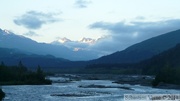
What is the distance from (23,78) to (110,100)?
288 feet

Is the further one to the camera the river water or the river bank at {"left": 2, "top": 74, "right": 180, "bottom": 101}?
the river bank at {"left": 2, "top": 74, "right": 180, "bottom": 101}

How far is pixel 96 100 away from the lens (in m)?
69.6

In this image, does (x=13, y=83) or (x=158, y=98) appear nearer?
(x=158, y=98)

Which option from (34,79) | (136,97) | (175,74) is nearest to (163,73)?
(175,74)

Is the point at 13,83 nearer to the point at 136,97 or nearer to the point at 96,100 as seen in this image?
the point at 96,100

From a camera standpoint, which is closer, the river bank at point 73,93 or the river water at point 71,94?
the river water at point 71,94

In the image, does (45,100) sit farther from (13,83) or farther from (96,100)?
(13,83)

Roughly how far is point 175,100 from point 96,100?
4804 cm

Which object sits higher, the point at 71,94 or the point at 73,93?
the point at 73,93

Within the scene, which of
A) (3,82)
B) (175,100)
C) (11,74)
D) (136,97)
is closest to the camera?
(175,100)

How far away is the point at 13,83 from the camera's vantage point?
142 meters

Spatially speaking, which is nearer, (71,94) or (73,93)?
(71,94)

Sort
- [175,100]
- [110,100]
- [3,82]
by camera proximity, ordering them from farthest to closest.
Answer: [3,82]
[110,100]
[175,100]

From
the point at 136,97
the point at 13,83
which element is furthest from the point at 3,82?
the point at 136,97
